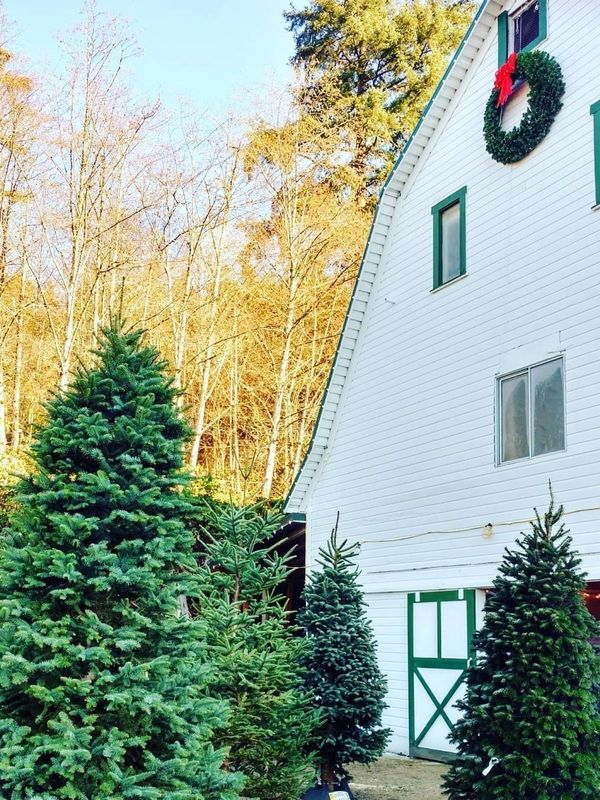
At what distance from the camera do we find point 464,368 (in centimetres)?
1058

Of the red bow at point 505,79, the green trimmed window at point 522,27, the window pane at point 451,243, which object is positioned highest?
the green trimmed window at point 522,27

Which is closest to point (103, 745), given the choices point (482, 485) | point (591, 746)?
point (591, 746)

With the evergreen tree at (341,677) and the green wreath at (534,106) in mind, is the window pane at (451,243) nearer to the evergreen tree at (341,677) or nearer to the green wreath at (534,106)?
the green wreath at (534,106)

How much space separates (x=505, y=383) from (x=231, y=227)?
1122 cm

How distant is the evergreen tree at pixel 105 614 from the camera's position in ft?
13.6

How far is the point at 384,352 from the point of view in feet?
39.7

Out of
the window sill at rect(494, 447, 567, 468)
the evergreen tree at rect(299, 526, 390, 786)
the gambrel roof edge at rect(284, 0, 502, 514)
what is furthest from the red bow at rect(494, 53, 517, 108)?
the evergreen tree at rect(299, 526, 390, 786)

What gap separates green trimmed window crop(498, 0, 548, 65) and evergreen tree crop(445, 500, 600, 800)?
22.3 feet

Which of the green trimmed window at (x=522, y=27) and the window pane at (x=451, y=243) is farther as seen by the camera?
the window pane at (x=451, y=243)

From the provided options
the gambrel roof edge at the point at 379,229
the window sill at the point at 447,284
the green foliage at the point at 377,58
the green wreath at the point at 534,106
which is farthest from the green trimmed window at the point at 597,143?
the green foliage at the point at 377,58

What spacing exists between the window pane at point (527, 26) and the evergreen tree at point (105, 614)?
7.83m

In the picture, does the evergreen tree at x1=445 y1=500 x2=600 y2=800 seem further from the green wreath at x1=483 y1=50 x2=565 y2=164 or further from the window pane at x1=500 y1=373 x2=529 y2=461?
the green wreath at x1=483 y1=50 x2=565 y2=164

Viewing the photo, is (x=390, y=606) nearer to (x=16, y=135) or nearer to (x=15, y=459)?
(x=15, y=459)

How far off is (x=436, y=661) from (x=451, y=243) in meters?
5.41
